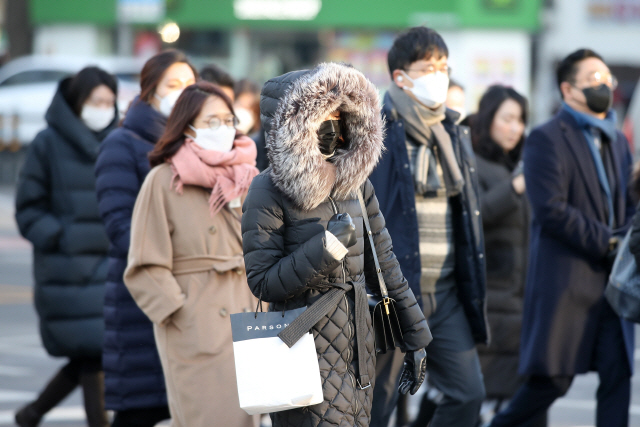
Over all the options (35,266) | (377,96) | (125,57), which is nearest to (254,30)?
(125,57)

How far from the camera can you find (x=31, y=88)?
21859 mm

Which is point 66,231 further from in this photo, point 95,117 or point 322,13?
point 322,13

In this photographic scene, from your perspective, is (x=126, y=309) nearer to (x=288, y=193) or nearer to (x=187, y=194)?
(x=187, y=194)

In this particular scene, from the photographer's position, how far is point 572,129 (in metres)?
5.25

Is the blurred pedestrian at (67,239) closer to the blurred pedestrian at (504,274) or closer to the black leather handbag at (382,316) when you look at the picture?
the blurred pedestrian at (504,274)

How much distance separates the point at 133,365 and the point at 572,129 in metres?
2.59

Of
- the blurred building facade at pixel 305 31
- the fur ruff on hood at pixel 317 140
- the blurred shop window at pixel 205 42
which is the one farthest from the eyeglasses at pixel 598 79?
the blurred shop window at pixel 205 42

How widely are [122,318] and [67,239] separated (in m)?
1.01

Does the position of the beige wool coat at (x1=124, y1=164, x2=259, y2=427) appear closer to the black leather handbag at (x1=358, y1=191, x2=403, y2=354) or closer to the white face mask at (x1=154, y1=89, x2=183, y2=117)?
the white face mask at (x1=154, y1=89, x2=183, y2=117)

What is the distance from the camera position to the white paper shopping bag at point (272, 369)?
10.8 ft

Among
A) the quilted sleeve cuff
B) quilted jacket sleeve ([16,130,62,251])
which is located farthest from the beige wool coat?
quilted jacket sleeve ([16,130,62,251])

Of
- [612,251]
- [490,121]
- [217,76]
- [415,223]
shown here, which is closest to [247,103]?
[217,76]

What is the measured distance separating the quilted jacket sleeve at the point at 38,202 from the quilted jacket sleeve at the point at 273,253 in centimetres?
250

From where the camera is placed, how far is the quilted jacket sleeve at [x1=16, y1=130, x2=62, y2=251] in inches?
225
